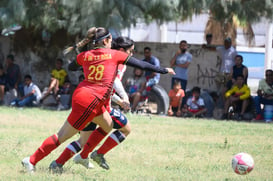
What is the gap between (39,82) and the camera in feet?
66.4

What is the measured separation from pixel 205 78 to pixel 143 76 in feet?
6.89

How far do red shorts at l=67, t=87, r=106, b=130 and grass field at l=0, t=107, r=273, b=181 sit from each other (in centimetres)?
65

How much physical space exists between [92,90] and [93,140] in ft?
2.81

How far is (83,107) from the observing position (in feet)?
23.6

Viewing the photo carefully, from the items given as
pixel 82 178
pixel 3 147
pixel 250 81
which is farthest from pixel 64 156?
pixel 250 81

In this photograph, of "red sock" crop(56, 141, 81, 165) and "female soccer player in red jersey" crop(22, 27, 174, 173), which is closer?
"female soccer player in red jersey" crop(22, 27, 174, 173)

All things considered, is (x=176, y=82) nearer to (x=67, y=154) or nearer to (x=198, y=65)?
(x=198, y=65)

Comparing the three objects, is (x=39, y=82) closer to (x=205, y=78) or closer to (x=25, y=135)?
(x=205, y=78)

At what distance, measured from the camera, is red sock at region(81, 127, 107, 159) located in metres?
7.86

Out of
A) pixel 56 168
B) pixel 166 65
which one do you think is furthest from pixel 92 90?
pixel 166 65

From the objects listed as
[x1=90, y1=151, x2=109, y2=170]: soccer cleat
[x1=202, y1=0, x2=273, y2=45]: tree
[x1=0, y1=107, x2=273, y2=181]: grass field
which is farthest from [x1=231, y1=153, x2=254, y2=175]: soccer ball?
[x1=202, y1=0, x2=273, y2=45]: tree

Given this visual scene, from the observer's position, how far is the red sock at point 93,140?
25.8 feet

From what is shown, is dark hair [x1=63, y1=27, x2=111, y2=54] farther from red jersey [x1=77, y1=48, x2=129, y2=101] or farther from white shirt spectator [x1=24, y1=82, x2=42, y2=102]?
white shirt spectator [x1=24, y1=82, x2=42, y2=102]

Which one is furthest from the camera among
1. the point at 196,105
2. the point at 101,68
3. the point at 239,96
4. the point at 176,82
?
the point at 176,82
